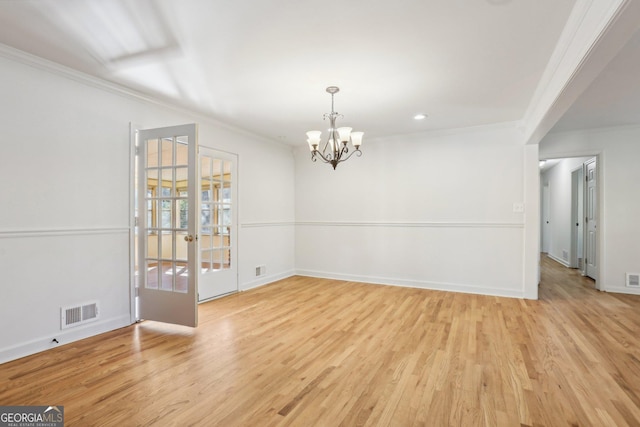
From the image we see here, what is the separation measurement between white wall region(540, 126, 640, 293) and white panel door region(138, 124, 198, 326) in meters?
5.57

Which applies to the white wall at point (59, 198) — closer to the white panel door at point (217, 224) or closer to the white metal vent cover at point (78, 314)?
the white metal vent cover at point (78, 314)

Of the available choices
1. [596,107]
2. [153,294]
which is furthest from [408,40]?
[153,294]

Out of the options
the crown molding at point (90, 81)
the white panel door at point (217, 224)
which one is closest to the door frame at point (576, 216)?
the white panel door at point (217, 224)

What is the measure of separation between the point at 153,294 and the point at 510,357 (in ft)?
11.3

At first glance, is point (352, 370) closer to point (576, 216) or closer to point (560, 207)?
point (576, 216)

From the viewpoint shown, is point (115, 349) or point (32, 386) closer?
point (32, 386)

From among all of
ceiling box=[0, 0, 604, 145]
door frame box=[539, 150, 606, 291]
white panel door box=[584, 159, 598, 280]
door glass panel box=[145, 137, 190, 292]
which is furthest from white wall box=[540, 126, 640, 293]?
door glass panel box=[145, 137, 190, 292]

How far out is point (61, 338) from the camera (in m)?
2.81

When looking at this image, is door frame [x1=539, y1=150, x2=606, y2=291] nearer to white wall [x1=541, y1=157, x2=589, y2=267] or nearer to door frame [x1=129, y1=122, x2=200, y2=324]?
white wall [x1=541, y1=157, x2=589, y2=267]

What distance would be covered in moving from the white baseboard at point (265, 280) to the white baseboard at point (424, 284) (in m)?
0.34

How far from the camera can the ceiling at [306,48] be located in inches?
79.7

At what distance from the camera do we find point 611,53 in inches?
73.5

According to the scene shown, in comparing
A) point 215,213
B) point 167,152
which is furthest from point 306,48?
point 215,213

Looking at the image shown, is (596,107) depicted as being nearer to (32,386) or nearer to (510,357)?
(510,357)
